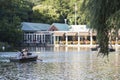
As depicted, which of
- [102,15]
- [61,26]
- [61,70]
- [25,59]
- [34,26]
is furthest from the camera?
[61,26]

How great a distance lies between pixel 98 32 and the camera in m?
6.84

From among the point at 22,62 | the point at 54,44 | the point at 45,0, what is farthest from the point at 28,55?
the point at 45,0

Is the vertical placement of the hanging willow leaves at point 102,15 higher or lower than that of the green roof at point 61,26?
lower

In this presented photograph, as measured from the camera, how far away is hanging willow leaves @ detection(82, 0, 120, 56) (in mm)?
6744

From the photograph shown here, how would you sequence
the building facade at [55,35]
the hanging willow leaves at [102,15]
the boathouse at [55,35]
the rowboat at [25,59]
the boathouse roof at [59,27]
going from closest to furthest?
the hanging willow leaves at [102,15] < the rowboat at [25,59] < the building facade at [55,35] < the boathouse at [55,35] < the boathouse roof at [59,27]

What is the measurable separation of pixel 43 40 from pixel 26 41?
4127 millimetres

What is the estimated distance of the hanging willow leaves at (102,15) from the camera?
6744mm

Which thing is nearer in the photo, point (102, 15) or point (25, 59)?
point (102, 15)

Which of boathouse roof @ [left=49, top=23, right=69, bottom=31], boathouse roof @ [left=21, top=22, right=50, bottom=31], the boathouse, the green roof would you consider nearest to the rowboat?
the boathouse

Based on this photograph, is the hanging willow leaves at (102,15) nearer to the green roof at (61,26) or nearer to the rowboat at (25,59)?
the rowboat at (25,59)

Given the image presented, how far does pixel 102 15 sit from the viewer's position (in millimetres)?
6906

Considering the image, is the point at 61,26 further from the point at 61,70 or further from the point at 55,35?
the point at 61,70

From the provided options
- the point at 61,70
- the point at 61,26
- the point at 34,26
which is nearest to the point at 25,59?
the point at 61,70

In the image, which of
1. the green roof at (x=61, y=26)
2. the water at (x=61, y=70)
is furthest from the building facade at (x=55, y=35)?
the water at (x=61, y=70)
